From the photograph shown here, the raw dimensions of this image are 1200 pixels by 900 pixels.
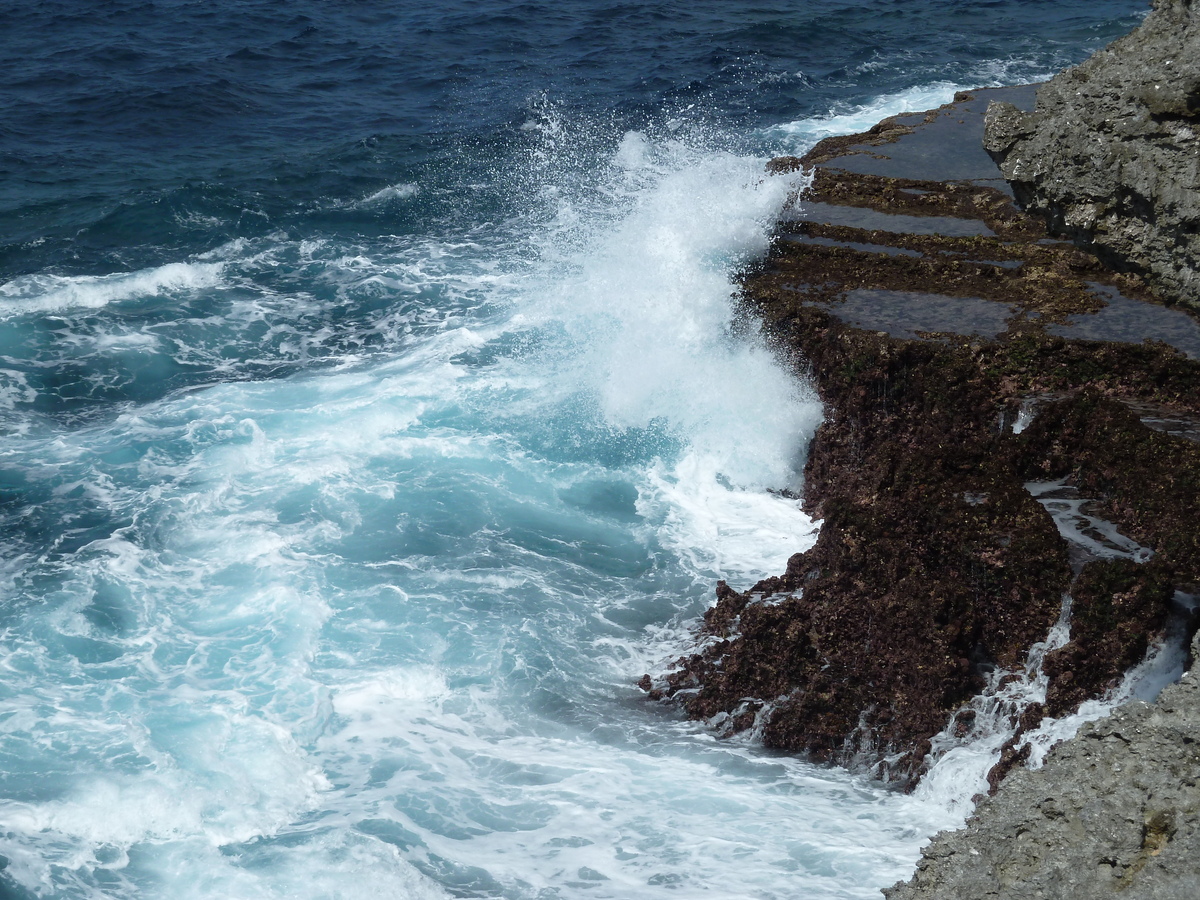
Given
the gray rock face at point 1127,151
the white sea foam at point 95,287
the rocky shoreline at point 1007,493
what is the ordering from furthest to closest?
the white sea foam at point 95,287, the gray rock face at point 1127,151, the rocky shoreline at point 1007,493

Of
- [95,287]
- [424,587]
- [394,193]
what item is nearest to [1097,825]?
[424,587]

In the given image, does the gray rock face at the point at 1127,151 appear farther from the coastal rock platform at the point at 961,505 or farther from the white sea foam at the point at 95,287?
the white sea foam at the point at 95,287

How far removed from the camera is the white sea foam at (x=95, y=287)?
1912 cm

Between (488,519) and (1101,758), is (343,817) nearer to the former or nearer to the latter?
(488,519)

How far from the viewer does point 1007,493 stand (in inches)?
397

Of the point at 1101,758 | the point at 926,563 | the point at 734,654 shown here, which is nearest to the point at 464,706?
the point at 734,654

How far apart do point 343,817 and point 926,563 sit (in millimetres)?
5996

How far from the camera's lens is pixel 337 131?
2639cm

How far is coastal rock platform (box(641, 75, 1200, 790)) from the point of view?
Result: 31.2 ft

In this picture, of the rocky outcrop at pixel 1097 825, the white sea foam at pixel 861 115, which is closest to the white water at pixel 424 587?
the rocky outcrop at pixel 1097 825

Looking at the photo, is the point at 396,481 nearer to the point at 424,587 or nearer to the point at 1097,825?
the point at 424,587

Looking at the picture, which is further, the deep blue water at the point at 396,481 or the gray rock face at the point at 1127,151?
the gray rock face at the point at 1127,151

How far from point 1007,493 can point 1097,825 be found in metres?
5.13

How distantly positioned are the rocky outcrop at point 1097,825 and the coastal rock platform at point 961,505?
3360 millimetres
